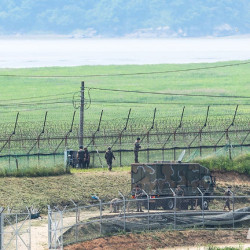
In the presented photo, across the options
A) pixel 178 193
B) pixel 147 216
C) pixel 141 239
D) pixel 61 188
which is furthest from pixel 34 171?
pixel 141 239

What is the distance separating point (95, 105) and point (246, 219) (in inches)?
2076

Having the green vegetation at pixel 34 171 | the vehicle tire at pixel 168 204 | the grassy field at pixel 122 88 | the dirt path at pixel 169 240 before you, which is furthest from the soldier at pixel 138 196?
the grassy field at pixel 122 88

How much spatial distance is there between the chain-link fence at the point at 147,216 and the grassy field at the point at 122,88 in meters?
34.5

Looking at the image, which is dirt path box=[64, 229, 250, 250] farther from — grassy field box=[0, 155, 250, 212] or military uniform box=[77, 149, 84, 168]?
military uniform box=[77, 149, 84, 168]

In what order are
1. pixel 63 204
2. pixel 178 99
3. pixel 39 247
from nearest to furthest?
pixel 39 247
pixel 63 204
pixel 178 99

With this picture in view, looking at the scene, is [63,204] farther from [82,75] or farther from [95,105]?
[82,75]

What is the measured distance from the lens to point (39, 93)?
11012 cm

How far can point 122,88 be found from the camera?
11450cm

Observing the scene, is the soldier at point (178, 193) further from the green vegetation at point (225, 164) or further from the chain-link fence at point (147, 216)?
the green vegetation at point (225, 164)

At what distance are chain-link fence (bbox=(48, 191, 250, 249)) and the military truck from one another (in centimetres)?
5

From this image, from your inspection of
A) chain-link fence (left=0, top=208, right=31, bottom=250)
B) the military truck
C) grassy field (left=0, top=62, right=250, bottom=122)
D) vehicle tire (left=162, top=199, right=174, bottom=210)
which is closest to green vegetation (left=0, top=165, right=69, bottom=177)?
the military truck

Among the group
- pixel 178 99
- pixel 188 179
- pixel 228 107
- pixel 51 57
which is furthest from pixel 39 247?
pixel 51 57

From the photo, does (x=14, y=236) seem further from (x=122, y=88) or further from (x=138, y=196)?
(x=122, y=88)

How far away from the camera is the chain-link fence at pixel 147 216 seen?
4331 centimetres
